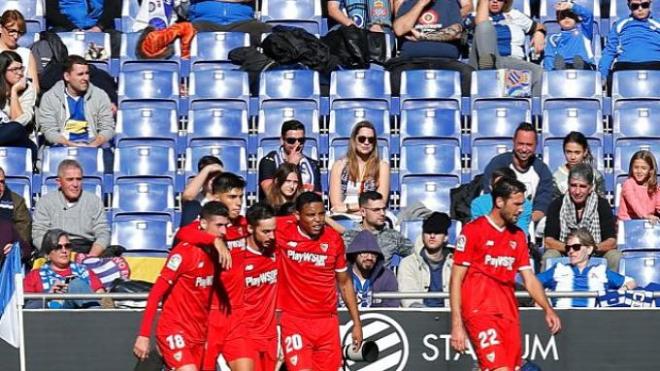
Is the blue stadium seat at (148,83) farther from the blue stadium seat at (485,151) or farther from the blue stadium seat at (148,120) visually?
the blue stadium seat at (485,151)

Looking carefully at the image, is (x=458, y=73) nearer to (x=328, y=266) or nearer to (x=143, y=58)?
(x=143, y=58)

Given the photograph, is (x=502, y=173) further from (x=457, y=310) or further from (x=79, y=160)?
(x=79, y=160)

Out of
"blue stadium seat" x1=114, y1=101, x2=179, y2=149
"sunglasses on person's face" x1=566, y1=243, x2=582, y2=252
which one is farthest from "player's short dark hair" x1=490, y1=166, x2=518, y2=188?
"blue stadium seat" x1=114, y1=101, x2=179, y2=149

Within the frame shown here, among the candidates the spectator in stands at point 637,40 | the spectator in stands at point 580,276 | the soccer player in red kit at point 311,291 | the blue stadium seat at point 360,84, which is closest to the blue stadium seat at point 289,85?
the blue stadium seat at point 360,84

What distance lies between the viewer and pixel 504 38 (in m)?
18.0

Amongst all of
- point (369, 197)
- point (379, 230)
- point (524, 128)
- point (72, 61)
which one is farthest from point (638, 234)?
point (72, 61)

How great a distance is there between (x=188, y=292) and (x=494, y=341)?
2258mm

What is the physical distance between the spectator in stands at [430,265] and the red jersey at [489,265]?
1.74 m

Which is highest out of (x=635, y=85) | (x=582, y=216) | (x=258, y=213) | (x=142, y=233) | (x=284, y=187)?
(x=635, y=85)

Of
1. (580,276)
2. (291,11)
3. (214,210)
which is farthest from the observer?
(291,11)

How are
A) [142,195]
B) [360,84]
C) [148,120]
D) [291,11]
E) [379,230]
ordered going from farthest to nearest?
[291,11], [360,84], [148,120], [142,195], [379,230]

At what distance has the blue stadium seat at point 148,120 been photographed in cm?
1709

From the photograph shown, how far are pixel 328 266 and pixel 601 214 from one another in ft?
9.78

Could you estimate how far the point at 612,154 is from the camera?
17.0m
